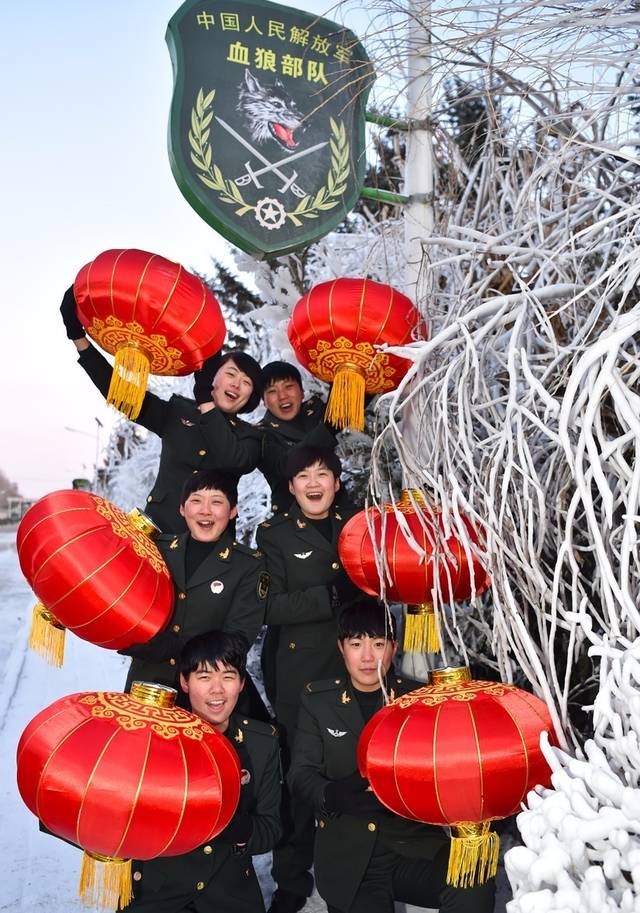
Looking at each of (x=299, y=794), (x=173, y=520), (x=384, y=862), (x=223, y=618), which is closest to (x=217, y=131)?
(x=173, y=520)

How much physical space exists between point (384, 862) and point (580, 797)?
5.03 ft

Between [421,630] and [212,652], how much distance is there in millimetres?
767

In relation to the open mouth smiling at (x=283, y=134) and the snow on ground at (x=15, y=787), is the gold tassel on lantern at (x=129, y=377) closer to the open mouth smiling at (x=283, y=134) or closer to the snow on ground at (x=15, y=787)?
the open mouth smiling at (x=283, y=134)

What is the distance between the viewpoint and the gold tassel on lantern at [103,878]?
2.49 metres

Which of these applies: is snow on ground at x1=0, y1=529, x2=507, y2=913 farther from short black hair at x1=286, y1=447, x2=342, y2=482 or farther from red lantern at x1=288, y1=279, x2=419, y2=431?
red lantern at x1=288, y1=279, x2=419, y2=431

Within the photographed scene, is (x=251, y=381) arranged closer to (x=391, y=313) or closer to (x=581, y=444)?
(x=391, y=313)

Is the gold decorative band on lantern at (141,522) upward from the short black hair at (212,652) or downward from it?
upward

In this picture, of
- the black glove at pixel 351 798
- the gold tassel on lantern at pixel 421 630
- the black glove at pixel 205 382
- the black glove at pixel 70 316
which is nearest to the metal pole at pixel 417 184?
the gold tassel on lantern at pixel 421 630

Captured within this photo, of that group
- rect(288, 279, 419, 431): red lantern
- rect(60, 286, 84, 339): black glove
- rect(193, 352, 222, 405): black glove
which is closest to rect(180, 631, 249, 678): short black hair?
rect(288, 279, 419, 431): red lantern

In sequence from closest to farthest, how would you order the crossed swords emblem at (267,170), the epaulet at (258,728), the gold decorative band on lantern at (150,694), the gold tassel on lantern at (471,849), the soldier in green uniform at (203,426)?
the gold tassel on lantern at (471,849) < the gold decorative band on lantern at (150,694) < the epaulet at (258,728) < the soldier in green uniform at (203,426) < the crossed swords emblem at (267,170)

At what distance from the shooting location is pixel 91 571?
9.09ft

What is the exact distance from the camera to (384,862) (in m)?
3.06

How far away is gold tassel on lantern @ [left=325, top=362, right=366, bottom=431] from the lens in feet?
11.3

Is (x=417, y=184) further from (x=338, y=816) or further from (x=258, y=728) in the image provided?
(x=338, y=816)
